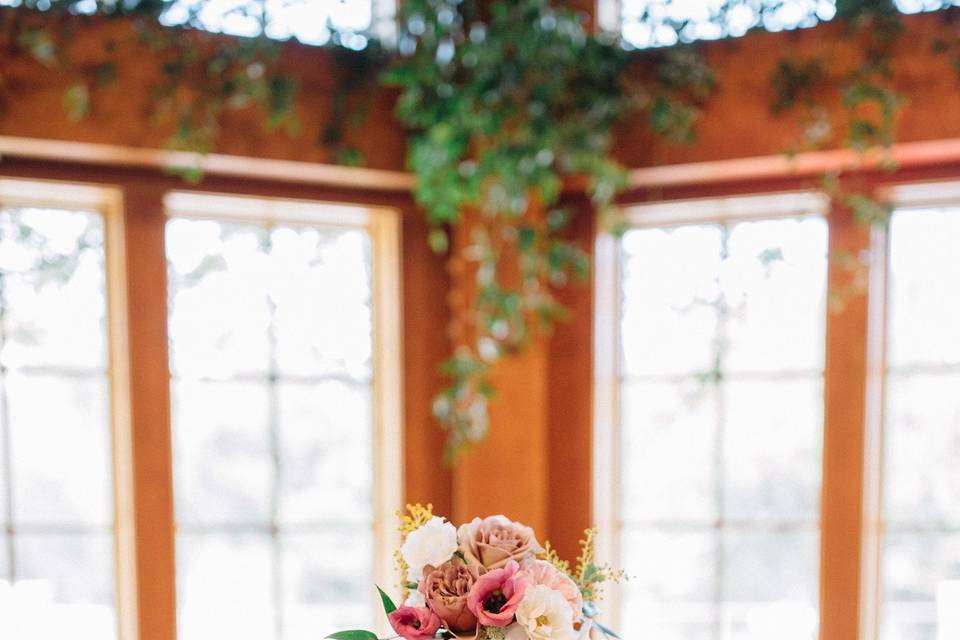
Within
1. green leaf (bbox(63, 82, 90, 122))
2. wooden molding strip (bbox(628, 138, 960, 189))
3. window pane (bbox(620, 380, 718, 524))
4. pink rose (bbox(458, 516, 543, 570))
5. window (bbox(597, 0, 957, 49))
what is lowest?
window pane (bbox(620, 380, 718, 524))

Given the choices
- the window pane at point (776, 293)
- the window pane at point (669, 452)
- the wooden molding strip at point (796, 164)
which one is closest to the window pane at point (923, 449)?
the window pane at point (776, 293)

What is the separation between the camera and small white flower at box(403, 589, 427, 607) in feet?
3.67

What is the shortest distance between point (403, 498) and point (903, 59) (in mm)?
1860

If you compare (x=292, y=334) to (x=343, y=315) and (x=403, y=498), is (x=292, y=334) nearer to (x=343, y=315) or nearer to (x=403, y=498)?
(x=343, y=315)

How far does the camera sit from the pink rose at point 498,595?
104cm

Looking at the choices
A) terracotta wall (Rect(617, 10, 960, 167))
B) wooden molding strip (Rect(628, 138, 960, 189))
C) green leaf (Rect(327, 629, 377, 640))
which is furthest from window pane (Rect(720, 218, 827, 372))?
green leaf (Rect(327, 629, 377, 640))

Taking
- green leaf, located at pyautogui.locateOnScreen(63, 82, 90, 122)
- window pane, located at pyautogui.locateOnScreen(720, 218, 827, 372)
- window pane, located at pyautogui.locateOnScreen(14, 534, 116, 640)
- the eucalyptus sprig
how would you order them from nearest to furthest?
green leaf, located at pyautogui.locateOnScreen(63, 82, 90, 122) → the eucalyptus sprig → window pane, located at pyautogui.locateOnScreen(14, 534, 116, 640) → window pane, located at pyautogui.locateOnScreen(720, 218, 827, 372)

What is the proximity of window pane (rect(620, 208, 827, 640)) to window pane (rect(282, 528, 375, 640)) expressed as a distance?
0.86 meters

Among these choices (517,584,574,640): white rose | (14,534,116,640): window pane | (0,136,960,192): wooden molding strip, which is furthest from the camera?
(14,534,116,640): window pane

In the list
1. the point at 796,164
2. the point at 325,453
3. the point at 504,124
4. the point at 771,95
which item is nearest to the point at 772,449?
the point at 796,164

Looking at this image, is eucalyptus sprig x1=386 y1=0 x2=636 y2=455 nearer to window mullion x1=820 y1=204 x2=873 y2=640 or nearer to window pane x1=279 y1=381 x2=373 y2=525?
window pane x1=279 y1=381 x2=373 y2=525

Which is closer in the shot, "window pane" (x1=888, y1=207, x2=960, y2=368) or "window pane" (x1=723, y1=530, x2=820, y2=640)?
"window pane" (x1=888, y1=207, x2=960, y2=368)

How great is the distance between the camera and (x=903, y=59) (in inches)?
70.1

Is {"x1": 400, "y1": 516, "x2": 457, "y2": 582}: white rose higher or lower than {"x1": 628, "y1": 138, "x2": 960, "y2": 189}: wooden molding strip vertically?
lower
